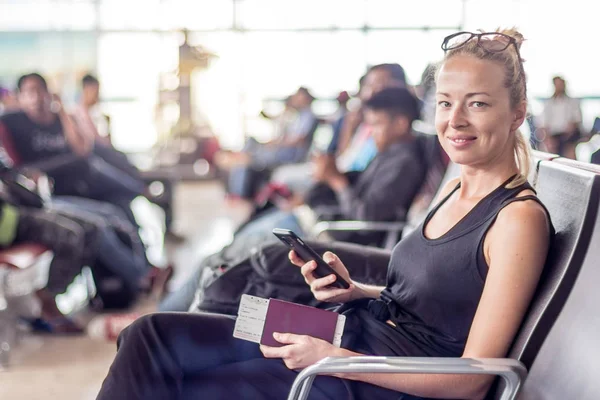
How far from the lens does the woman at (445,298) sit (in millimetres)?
1321

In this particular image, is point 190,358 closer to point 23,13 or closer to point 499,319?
point 499,319

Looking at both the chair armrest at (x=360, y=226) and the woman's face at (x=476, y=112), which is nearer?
the woman's face at (x=476, y=112)

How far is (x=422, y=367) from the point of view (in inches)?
49.2

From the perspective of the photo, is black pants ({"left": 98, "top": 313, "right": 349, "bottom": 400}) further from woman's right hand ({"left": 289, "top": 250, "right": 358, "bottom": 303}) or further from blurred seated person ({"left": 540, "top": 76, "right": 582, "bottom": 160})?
blurred seated person ({"left": 540, "top": 76, "right": 582, "bottom": 160})

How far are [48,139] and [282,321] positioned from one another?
10.9 feet

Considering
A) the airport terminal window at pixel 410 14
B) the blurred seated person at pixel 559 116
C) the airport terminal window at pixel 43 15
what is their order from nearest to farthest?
the blurred seated person at pixel 559 116 < the airport terminal window at pixel 410 14 < the airport terminal window at pixel 43 15

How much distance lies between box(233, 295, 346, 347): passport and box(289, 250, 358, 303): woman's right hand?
13 centimetres

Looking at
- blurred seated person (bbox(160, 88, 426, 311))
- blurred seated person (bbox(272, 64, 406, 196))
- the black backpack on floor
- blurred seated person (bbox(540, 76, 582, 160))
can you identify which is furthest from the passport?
blurred seated person (bbox(540, 76, 582, 160))

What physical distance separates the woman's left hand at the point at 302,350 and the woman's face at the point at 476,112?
1.54ft

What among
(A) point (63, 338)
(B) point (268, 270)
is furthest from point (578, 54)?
(B) point (268, 270)

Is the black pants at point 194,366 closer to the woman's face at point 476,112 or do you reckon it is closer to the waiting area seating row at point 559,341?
the waiting area seating row at point 559,341

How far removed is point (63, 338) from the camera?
11.6 ft

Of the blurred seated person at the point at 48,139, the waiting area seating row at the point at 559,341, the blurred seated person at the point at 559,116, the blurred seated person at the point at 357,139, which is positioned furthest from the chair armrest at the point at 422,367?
the blurred seated person at the point at 48,139

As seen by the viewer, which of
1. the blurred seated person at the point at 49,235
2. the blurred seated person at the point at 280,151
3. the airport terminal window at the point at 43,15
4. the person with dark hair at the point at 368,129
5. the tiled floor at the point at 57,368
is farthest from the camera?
the airport terminal window at the point at 43,15
